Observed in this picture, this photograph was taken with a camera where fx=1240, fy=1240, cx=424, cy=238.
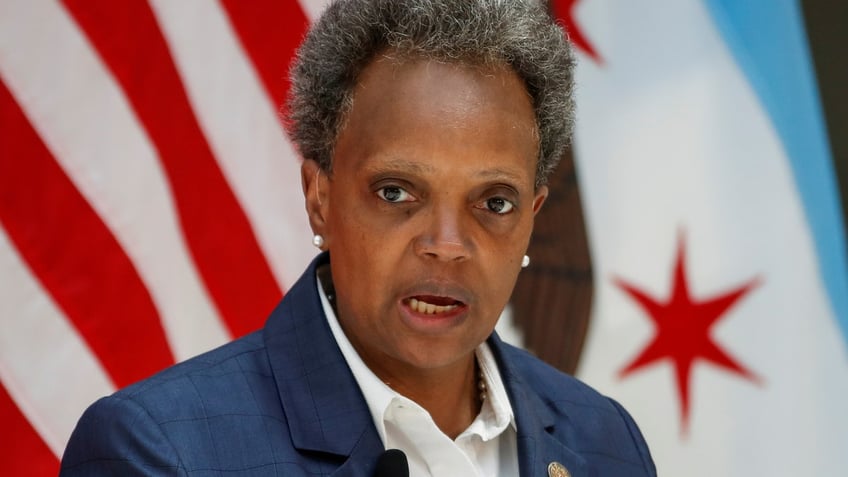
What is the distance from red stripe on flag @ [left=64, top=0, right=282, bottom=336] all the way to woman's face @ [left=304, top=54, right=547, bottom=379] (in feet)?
3.63

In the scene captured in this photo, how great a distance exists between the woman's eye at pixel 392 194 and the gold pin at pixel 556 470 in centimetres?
48

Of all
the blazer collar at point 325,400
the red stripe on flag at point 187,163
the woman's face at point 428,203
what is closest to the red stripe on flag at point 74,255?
the red stripe on flag at point 187,163

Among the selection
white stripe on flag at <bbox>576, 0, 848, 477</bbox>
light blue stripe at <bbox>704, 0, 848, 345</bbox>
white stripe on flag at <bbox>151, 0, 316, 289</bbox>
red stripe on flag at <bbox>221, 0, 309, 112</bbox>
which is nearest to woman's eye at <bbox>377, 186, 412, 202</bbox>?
white stripe on flag at <bbox>151, 0, 316, 289</bbox>

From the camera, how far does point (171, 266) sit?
2777mm

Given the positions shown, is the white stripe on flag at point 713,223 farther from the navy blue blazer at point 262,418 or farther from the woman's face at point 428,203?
the woman's face at point 428,203

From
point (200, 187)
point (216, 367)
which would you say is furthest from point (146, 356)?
point (216, 367)

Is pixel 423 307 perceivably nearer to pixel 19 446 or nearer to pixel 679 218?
pixel 19 446

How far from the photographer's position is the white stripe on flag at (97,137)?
268 cm

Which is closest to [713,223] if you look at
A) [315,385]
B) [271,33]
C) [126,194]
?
[271,33]

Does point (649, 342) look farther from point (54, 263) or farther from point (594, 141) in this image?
point (54, 263)

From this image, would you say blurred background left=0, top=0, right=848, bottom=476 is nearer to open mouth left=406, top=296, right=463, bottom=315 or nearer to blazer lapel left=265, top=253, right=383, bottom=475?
blazer lapel left=265, top=253, right=383, bottom=475

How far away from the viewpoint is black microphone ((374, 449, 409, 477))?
161 centimetres

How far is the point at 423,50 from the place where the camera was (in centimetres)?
170

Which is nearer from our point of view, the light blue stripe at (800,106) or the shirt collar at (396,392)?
the shirt collar at (396,392)
